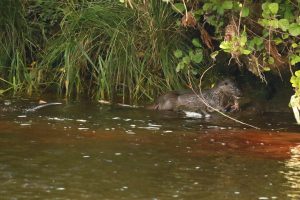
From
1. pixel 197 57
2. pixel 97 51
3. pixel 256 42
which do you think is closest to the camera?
pixel 256 42

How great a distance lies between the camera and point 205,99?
910 cm

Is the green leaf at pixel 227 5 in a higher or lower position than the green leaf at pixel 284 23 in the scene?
higher

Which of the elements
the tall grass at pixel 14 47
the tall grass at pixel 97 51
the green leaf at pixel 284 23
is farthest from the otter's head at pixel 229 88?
the tall grass at pixel 14 47

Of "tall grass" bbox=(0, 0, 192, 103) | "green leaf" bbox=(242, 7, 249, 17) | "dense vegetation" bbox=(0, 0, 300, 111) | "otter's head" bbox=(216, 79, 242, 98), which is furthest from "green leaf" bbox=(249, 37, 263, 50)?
"tall grass" bbox=(0, 0, 192, 103)

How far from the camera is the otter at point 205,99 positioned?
8875 mm

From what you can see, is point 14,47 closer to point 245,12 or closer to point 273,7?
point 245,12

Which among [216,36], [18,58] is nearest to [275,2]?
[216,36]

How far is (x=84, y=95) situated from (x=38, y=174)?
4855 mm

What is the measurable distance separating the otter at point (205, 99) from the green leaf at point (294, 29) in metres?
2.05

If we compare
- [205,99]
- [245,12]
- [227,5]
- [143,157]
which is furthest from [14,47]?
[143,157]

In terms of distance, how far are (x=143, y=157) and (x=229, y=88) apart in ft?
11.5

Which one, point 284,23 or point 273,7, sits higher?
point 273,7

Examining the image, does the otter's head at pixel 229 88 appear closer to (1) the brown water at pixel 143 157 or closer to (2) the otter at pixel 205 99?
(2) the otter at pixel 205 99

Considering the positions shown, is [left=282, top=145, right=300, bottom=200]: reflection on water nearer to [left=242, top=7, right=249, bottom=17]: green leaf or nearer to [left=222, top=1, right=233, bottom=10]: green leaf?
[left=242, top=7, right=249, bottom=17]: green leaf
